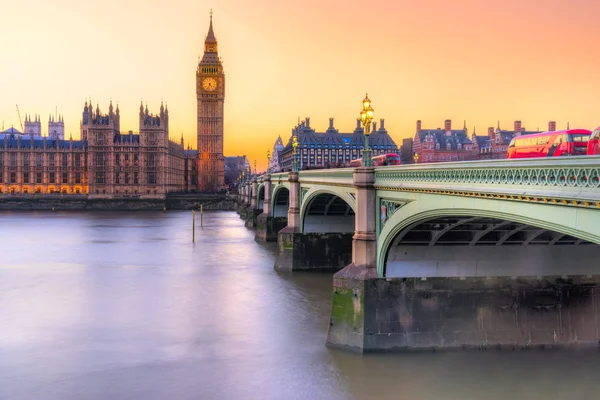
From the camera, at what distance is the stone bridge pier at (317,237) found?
128 ft

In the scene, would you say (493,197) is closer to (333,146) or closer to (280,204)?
(280,204)

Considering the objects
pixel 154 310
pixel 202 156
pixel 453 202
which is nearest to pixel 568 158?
pixel 453 202

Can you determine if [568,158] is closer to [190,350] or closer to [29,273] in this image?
[190,350]

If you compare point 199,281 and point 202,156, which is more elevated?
point 202,156

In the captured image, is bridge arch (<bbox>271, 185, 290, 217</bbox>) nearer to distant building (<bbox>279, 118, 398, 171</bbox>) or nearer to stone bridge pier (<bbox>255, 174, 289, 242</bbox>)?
stone bridge pier (<bbox>255, 174, 289, 242</bbox>)

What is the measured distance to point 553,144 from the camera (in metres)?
17.5

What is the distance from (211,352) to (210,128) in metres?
145

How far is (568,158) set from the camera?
11055 mm

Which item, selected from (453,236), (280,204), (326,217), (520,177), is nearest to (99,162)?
(280,204)

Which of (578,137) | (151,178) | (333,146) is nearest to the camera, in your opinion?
(578,137)

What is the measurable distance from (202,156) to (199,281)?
12730 cm

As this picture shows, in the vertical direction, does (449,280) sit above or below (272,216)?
below

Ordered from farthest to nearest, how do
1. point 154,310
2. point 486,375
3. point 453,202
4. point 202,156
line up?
point 202,156
point 154,310
point 486,375
point 453,202

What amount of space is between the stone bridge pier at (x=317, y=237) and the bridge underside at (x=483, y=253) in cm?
1648
